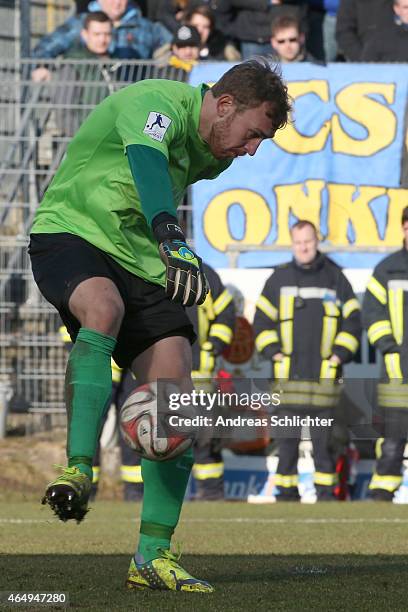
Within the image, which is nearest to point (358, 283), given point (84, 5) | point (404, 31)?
point (404, 31)

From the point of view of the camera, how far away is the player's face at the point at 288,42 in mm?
14633

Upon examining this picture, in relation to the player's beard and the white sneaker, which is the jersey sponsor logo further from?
the white sneaker

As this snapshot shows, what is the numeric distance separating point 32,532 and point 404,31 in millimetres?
7984

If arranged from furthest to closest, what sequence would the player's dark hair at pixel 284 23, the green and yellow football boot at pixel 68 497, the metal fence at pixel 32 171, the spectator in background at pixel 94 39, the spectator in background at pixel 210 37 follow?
the spectator in background at pixel 210 37 → the spectator in background at pixel 94 39 → the player's dark hair at pixel 284 23 → the metal fence at pixel 32 171 → the green and yellow football boot at pixel 68 497

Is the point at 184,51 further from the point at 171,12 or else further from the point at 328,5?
the point at 328,5

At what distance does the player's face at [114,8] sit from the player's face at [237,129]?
10.3 metres

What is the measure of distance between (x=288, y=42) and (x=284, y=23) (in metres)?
0.20

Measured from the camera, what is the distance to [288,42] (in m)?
14.7

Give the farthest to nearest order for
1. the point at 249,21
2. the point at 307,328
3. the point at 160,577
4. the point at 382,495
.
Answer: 1. the point at 249,21
2. the point at 307,328
3. the point at 382,495
4. the point at 160,577

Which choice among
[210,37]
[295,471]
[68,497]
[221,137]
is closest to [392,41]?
[210,37]

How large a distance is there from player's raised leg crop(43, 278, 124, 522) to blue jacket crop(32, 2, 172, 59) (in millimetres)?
10221

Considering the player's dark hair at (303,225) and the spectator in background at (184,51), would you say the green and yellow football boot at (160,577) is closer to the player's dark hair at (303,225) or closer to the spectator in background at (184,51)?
the player's dark hair at (303,225)

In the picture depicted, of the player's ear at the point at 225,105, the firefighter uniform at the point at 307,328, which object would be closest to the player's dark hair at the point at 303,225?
the firefighter uniform at the point at 307,328

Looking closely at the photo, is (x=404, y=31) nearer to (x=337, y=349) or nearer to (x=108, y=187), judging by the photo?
(x=337, y=349)
